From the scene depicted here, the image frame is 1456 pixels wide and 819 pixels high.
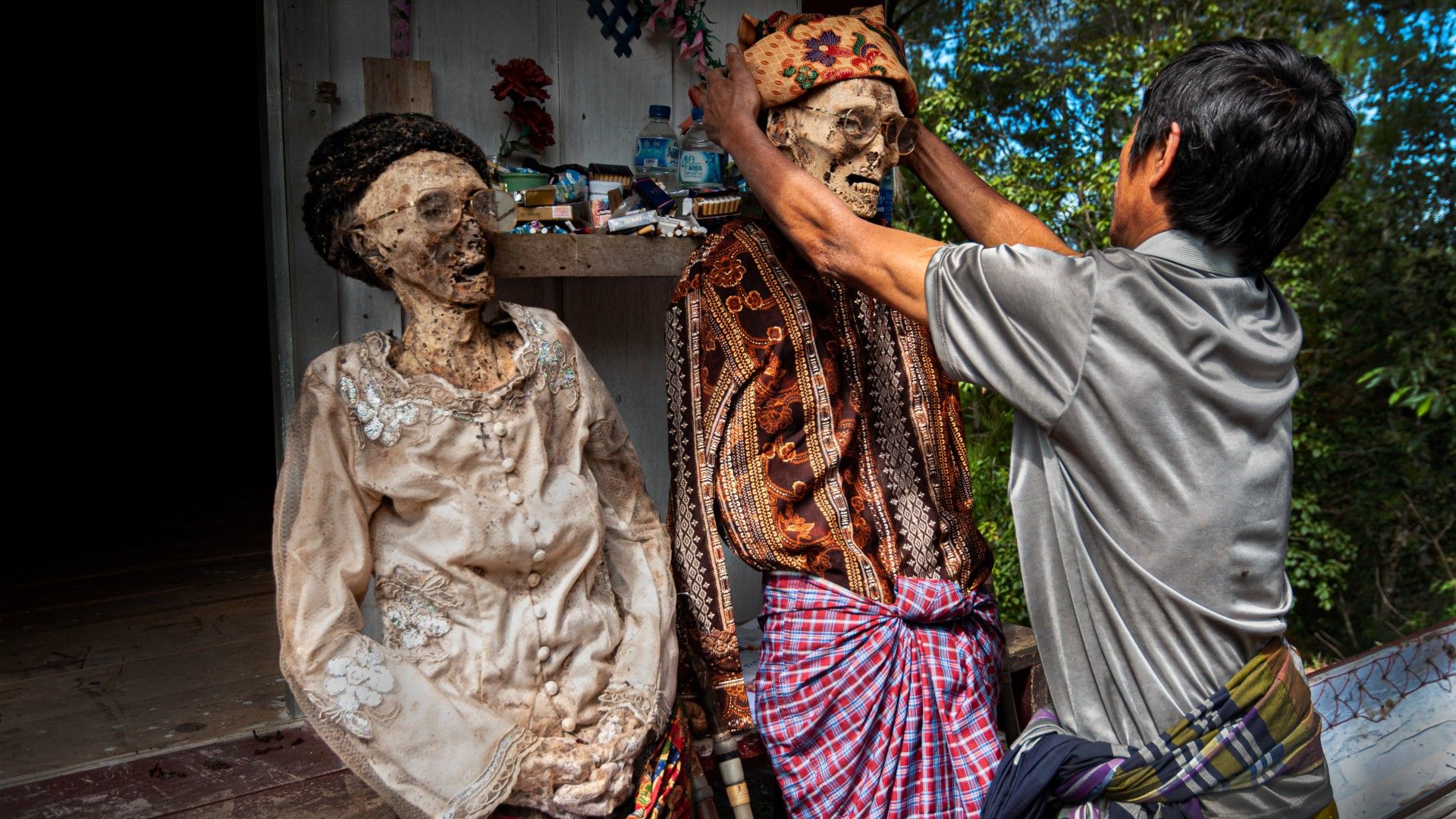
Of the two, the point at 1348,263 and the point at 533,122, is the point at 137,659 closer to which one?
the point at 533,122

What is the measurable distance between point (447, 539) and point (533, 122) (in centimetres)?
127

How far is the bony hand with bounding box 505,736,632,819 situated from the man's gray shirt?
777mm

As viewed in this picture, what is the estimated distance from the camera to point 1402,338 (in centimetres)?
651

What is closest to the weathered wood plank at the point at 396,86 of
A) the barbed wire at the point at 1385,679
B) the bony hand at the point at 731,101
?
the bony hand at the point at 731,101

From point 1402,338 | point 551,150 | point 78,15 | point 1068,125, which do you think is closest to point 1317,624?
point 1402,338

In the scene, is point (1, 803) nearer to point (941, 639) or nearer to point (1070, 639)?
point (941, 639)

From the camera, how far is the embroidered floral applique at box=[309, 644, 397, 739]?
5.77 feet

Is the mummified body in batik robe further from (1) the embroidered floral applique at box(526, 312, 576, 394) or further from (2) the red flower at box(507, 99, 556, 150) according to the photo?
(2) the red flower at box(507, 99, 556, 150)

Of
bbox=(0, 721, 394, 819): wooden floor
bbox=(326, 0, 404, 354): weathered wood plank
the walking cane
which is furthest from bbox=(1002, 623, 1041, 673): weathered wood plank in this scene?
bbox=(326, 0, 404, 354): weathered wood plank

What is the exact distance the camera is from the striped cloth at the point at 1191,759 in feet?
5.63

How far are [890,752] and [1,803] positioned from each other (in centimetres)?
179

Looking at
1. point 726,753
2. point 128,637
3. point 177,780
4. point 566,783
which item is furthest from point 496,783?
point 128,637

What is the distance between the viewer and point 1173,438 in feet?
5.55

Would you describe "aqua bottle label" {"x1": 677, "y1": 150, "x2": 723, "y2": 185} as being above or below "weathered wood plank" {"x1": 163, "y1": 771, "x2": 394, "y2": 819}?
above
